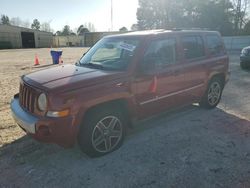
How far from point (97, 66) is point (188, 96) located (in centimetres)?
204

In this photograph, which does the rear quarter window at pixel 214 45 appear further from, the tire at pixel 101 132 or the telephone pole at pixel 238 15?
the telephone pole at pixel 238 15

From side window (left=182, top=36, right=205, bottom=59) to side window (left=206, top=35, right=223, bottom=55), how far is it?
0.98 feet

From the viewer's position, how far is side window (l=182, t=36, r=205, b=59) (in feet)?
16.4

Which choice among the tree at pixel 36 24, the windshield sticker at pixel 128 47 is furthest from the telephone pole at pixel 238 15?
the tree at pixel 36 24

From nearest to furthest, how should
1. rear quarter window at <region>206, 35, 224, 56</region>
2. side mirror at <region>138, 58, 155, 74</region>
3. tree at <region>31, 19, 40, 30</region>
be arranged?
1. side mirror at <region>138, 58, 155, 74</region>
2. rear quarter window at <region>206, 35, 224, 56</region>
3. tree at <region>31, 19, 40, 30</region>

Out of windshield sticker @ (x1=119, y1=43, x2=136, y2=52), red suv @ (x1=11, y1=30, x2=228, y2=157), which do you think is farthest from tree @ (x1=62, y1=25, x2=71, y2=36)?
windshield sticker @ (x1=119, y1=43, x2=136, y2=52)

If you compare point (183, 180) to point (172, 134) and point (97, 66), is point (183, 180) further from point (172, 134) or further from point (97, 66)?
point (97, 66)

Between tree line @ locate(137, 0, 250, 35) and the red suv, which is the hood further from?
tree line @ locate(137, 0, 250, 35)

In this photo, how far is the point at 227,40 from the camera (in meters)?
28.5

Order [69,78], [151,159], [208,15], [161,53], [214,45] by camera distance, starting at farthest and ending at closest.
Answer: [208,15]
[214,45]
[161,53]
[151,159]
[69,78]

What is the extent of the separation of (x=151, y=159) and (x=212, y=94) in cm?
290

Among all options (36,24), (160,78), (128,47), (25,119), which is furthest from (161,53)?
(36,24)

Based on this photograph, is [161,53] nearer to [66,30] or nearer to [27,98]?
[27,98]

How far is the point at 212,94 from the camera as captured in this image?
5957mm
